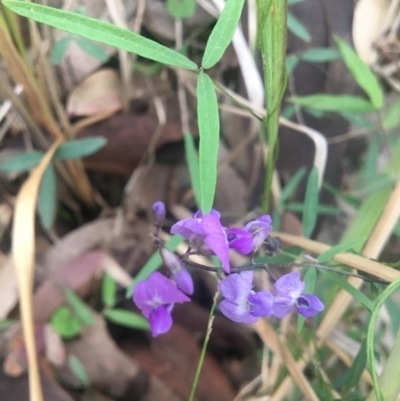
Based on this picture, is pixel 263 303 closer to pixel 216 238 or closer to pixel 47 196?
pixel 216 238

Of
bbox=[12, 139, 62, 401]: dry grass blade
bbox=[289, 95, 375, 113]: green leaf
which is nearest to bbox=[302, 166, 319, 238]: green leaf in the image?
bbox=[289, 95, 375, 113]: green leaf

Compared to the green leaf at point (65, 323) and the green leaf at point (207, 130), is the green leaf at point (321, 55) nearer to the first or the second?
the green leaf at point (207, 130)

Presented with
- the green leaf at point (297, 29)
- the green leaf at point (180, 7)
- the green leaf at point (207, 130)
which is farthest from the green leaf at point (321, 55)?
the green leaf at point (207, 130)

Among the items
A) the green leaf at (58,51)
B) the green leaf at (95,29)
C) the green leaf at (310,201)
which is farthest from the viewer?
the green leaf at (58,51)

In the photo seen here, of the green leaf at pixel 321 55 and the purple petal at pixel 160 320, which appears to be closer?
the purple petal at pixel 160 320

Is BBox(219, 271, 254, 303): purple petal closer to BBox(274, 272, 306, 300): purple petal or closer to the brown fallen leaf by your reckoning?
BBox(274, 272, 306, 300): purple petal

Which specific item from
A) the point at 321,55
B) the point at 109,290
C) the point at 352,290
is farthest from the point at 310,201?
the point at 109,290
